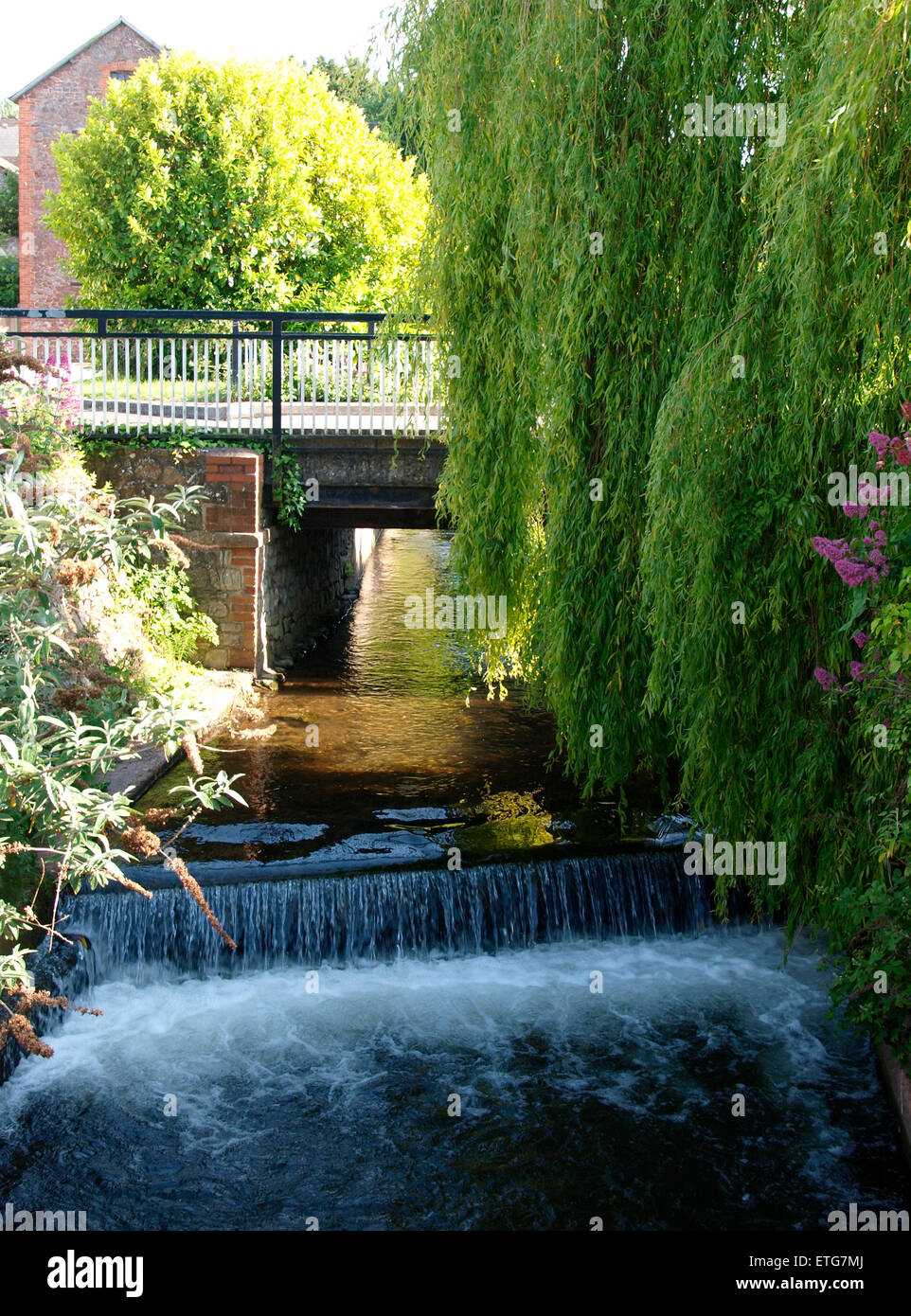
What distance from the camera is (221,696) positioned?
11.1m

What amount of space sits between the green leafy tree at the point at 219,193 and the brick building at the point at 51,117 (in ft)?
38.4

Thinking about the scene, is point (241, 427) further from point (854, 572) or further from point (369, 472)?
point (854, 572)

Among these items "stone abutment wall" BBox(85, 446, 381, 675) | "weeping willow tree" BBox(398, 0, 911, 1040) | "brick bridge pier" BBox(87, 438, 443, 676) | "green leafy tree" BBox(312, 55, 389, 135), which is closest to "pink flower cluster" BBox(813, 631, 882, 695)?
"weeping willow tree" BBox(398, 0, 911, 1040)

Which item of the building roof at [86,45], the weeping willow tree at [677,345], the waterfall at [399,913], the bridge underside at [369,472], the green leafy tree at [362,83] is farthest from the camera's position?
the building roof at [86,45]

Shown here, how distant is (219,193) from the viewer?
17031 mm

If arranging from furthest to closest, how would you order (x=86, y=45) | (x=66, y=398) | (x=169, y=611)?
(x=86, y=45) < (x=169, y=611) < (x=66, y=398)

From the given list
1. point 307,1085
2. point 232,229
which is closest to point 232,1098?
point 307,1085

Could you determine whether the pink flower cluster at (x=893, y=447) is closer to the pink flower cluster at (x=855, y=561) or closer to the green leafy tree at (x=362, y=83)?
the pink flower cluster at (x=855, y=561)

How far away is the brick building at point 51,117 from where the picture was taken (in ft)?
93.4

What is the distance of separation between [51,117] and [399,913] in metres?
27.5

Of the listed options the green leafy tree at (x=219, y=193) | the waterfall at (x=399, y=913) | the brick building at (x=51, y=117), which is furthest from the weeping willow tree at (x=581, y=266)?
the brick building at (x=51, y=117)

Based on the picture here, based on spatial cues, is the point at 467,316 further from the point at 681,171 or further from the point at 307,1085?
the point at 307,1085

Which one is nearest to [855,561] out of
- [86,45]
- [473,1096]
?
[473,1096]
